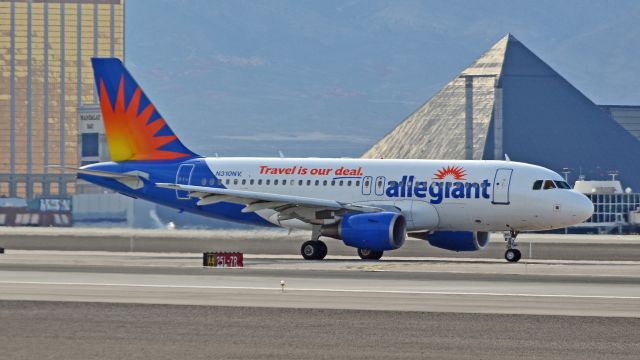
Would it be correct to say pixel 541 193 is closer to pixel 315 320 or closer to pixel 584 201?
pixel 584 201

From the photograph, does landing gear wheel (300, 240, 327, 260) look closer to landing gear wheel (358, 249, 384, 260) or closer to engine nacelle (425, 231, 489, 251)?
landing gear wheel (358, 249, 384, 260)

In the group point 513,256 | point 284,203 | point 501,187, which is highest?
point 501,187

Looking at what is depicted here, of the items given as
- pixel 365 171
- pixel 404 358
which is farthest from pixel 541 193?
pixel 404 358

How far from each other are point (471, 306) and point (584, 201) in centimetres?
2379

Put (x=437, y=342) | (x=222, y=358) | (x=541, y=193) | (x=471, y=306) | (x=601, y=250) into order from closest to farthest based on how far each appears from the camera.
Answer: (x=222, y=358) < (x=437, y=342) < (x=471, y=306) < (x=541, y=193) < (x=601, y=250)

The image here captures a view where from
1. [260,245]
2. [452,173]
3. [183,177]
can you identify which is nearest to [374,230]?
[452,173]

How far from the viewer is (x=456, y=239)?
56.5 meters

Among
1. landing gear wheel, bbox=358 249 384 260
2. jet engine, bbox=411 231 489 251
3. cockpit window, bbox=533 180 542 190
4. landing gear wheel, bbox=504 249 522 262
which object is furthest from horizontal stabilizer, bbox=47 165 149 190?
cockpit window, bbox=533 180 542 190

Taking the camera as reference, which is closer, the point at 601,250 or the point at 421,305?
the point at 421,305

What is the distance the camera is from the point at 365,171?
56688mm

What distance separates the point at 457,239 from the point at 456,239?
0.05 meters

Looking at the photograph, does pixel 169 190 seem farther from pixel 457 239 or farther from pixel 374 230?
pixel 457 239

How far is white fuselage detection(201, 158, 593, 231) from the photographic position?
54125mm

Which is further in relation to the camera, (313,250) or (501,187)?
(313,250)
